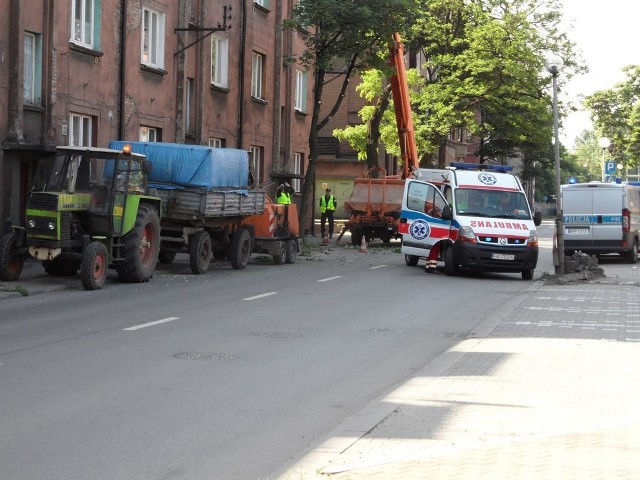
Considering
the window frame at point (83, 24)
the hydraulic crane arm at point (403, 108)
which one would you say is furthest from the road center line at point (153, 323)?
the hydraulic crane arm at point (403, 108)

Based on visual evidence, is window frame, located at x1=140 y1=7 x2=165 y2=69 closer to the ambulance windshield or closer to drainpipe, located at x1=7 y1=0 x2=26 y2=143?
drainpipe, located at x1=7 y1=0 x2=26 y2=143

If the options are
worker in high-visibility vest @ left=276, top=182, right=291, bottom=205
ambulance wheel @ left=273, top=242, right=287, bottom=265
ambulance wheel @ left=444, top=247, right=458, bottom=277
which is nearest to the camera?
ambulance wheel @ left=444, top=247, right=458, bottom=277

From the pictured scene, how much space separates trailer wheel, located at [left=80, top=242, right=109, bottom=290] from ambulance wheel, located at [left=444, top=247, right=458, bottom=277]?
8.48 meters

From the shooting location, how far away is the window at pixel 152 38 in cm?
2909

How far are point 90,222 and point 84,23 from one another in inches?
312

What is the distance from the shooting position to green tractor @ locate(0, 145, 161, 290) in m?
18.7

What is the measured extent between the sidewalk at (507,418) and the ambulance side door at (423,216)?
11.0m

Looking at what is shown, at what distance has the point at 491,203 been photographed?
25.3 m

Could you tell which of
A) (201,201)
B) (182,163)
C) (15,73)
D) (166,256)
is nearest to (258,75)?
(166,256)

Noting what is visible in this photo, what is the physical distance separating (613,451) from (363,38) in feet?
89.2

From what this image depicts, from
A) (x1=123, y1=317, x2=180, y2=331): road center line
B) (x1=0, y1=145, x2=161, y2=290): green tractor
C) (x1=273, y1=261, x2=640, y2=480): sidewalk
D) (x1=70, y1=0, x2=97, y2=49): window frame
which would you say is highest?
(x1=70, y1=0, x2=97, y2=49): window frame

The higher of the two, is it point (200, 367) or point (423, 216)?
point (423, 216)

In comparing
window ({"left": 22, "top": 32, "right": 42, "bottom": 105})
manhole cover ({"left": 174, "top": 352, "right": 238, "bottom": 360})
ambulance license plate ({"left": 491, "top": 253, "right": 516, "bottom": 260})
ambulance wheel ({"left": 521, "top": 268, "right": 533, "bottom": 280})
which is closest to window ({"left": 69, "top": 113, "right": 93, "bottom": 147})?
window ({"left": 22, "top": 32, "right": 42, "bottom": 105})

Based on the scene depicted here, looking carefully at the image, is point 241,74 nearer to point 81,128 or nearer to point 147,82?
point 147,82
